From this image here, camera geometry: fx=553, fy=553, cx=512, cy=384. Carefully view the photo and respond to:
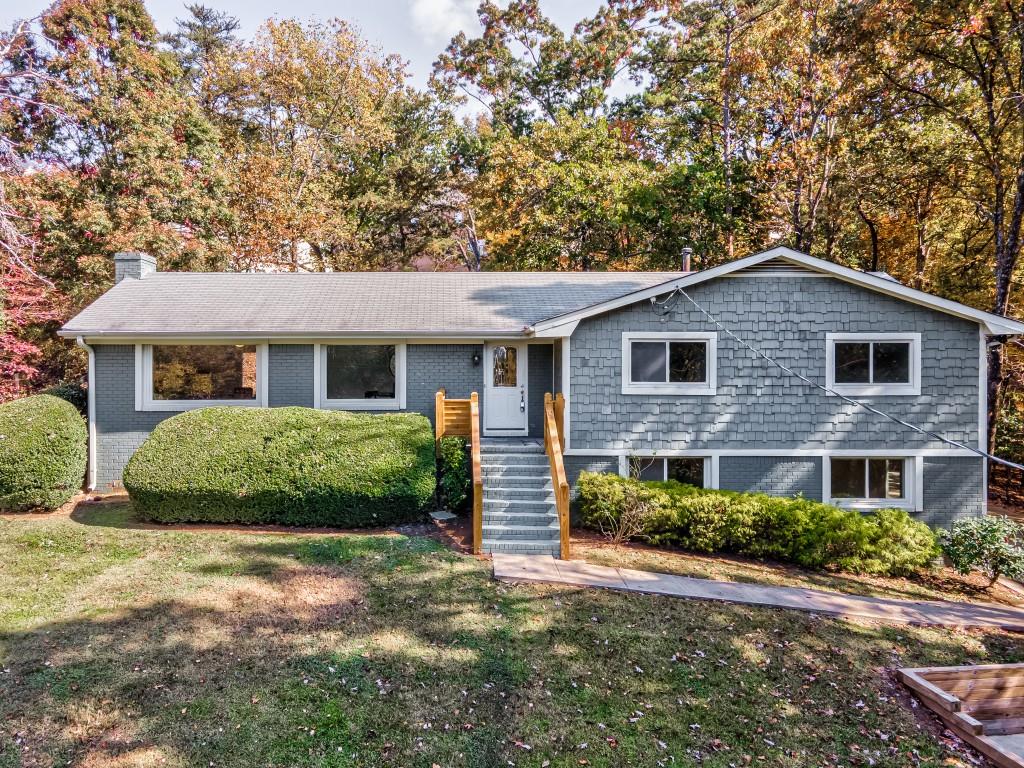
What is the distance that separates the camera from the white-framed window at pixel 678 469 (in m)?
10.2

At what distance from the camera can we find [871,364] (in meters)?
10.0

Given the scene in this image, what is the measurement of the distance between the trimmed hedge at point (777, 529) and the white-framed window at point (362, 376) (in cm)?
483

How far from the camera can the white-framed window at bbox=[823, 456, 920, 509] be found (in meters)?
10.2

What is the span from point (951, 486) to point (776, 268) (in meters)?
5.12

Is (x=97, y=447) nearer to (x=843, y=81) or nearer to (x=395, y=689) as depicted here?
(x=395, y=689)

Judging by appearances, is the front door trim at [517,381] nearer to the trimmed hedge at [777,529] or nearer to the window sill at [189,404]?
the trimmed hedge at [777,529]

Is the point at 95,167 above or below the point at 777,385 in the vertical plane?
above

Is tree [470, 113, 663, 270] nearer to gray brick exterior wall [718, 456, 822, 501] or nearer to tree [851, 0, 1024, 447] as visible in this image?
tree [851, 0, 1024, 447]

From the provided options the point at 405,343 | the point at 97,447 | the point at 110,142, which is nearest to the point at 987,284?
the point at 405,343

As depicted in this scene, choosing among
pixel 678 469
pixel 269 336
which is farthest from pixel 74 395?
pixel 678 469

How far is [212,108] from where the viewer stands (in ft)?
75.0

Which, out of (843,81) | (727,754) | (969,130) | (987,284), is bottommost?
(727,754)

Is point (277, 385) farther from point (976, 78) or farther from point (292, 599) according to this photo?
point (976, 78)

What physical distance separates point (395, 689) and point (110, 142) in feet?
65.7
